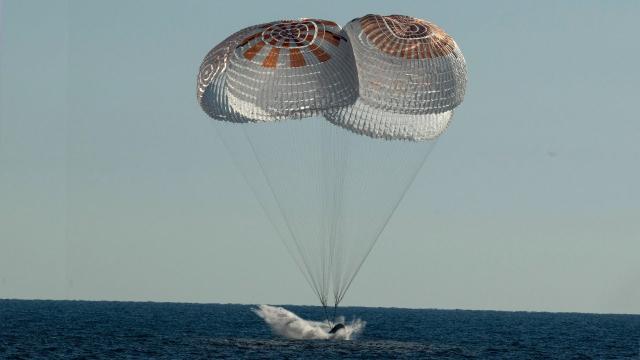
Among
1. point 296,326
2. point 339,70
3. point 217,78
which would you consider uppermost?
point 217,78

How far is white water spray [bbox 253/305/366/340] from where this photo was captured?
5431 centimetres

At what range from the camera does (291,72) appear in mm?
42406

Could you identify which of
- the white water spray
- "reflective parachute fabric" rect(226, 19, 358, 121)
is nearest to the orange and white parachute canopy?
"reflective parachute fabric" rect(226, 19, 358, 121)

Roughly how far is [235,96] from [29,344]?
24.2 m

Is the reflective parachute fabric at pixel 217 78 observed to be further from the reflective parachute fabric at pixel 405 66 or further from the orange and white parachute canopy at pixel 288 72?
the reflective parachute fabric at pixel 405 66

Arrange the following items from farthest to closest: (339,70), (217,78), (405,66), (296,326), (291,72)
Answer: (296,326)
(217,78)
(291,72)
(405,66)
(339,70)

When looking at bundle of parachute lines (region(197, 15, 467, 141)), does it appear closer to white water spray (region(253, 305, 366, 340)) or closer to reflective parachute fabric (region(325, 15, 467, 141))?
reflective parachute fabric (region(325, 15, 467, 141))

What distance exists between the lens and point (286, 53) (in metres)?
42.5

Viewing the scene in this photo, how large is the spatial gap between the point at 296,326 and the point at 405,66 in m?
17.8

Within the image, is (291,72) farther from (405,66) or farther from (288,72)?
(405,66)

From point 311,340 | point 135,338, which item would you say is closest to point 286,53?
point 311,340

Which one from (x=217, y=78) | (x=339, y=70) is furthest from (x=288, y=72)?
(x=217, y=78)

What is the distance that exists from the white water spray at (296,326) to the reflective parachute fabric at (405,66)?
13706 millimetres

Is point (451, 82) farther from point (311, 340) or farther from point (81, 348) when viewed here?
point (81, 348)
